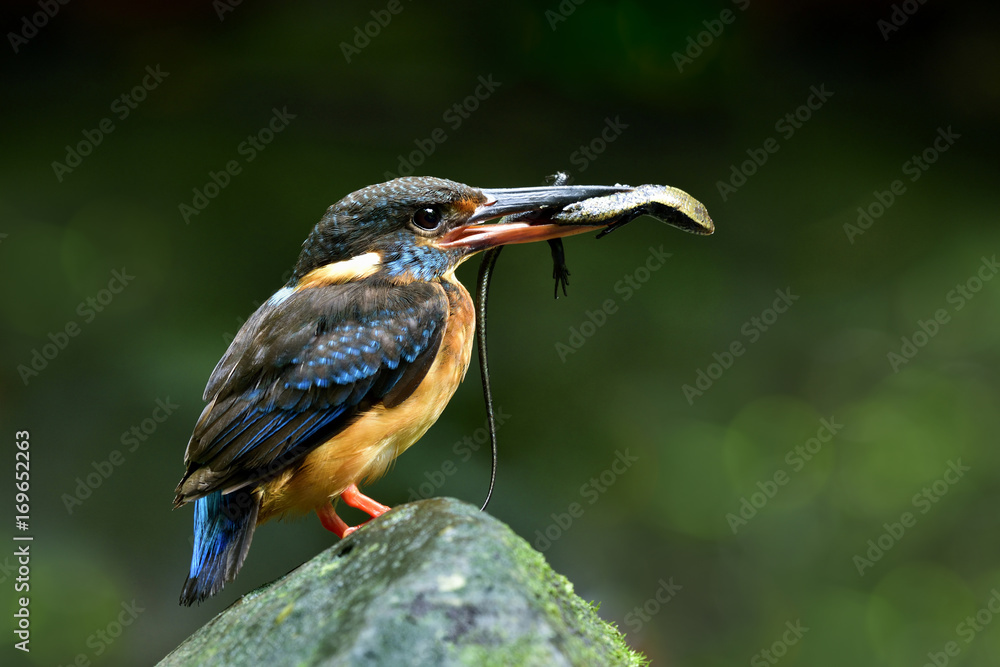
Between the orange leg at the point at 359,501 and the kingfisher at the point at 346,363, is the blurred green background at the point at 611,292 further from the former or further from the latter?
the kingfisher at the point at 346,363

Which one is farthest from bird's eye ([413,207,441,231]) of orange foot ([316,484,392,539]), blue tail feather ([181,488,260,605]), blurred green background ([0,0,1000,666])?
blurred green background ([0,0,1000,666])

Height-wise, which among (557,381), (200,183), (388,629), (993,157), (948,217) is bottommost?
(200,183)

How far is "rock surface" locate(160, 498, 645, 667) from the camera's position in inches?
58.3

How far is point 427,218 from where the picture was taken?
104 inches

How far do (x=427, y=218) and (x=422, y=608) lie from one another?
142 cm

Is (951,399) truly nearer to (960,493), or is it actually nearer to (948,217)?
(960,493)

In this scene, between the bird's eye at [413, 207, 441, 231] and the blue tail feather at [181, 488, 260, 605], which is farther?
the bird's eye at [413, 207, 441, 231]

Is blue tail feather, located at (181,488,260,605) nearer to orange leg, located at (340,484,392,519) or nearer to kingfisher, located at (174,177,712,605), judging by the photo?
kingfisher, located at (174,177,712,605)

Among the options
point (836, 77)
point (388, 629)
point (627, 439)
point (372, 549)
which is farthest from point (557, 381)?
point (388, 629)

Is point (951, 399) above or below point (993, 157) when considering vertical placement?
below

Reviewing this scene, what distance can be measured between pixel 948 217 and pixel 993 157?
0.58 m

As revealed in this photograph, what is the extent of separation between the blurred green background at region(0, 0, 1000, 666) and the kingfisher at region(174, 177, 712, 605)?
6.60ft

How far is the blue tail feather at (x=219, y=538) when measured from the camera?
225cm

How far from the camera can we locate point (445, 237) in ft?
8.75
